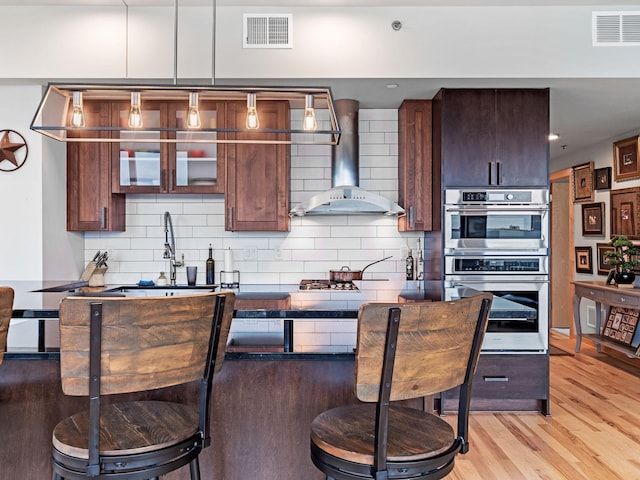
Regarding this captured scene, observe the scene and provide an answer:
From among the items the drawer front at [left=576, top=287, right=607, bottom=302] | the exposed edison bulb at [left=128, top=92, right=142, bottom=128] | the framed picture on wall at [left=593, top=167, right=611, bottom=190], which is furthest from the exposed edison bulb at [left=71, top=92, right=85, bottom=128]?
the framed picture on wall at [left=593, top=167, right=611, bottom=190]

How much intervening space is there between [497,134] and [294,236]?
1.75 metres

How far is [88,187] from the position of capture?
151 inches

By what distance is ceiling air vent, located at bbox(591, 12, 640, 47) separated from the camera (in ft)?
10.7

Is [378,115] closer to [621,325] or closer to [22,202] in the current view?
[22,202]

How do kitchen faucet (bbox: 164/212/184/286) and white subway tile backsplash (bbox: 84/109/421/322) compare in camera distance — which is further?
white subway tile backsplash (bbox: 84/109/421/322)

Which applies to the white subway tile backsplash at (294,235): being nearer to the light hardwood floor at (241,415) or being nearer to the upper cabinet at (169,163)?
the upper cabinet at (169,163)

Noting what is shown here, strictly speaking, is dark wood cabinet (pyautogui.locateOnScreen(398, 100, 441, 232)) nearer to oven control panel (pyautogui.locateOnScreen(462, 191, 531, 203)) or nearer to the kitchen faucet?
oven control panel (pyautogui.locateOnScreen(462, 191, 531, 203))

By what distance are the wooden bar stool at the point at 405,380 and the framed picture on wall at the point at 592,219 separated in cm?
482

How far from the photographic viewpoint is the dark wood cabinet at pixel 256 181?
3838 mm

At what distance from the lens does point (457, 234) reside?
11.7 feet

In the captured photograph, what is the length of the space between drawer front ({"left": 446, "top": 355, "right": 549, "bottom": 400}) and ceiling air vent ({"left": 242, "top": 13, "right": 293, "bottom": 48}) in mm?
2559

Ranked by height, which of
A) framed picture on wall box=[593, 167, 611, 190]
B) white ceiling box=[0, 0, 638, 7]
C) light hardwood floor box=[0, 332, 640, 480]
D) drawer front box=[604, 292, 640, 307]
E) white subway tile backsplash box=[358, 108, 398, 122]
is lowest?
light hardwood floor box=[0, 332, 640, 480]

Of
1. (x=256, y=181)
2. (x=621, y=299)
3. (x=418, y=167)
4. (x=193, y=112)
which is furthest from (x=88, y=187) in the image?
(x=621, y=299)

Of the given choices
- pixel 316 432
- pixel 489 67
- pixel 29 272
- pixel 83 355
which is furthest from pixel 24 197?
pixel 489 67
